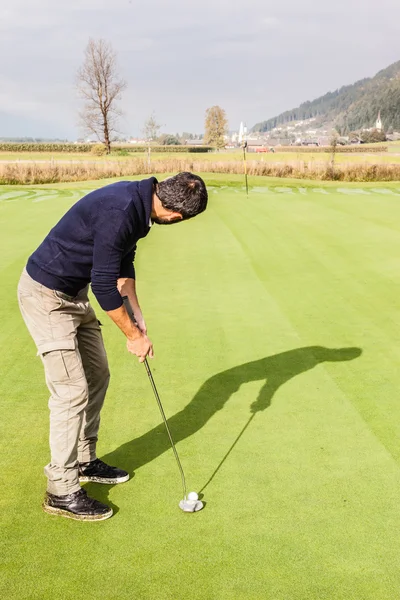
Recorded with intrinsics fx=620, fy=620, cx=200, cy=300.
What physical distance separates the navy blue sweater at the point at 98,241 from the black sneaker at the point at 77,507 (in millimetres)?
1261

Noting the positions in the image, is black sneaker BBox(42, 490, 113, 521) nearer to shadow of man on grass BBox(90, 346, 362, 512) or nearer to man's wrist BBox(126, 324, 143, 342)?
shadow of man on grass BBox(90, 346, 362, 512)

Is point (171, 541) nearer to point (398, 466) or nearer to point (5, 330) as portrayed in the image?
point (398, 466)

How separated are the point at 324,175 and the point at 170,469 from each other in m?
31.8

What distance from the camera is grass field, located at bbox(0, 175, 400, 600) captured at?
10.9 feet

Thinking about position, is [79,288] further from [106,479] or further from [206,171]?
[206,171]

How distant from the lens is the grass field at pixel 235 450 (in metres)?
3.32

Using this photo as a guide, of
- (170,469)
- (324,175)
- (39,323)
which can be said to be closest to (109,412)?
(170,469)

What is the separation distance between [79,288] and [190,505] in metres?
1.54

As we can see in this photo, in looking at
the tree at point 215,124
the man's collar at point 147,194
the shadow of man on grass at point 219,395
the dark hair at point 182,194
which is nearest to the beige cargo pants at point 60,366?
the shadow of man on grass at point 219,395

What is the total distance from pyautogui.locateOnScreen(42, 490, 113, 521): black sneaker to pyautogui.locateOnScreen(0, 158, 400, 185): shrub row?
1232 inches

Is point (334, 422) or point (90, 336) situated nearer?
point (90, 336)

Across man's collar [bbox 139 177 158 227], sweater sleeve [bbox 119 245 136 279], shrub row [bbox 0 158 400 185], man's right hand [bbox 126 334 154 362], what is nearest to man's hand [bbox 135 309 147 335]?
sweater sleeve [bbox 119 245 136 279]

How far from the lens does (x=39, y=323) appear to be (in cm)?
392

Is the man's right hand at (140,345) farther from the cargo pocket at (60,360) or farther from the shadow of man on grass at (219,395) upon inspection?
the shadow of man on grass at (219,395)
